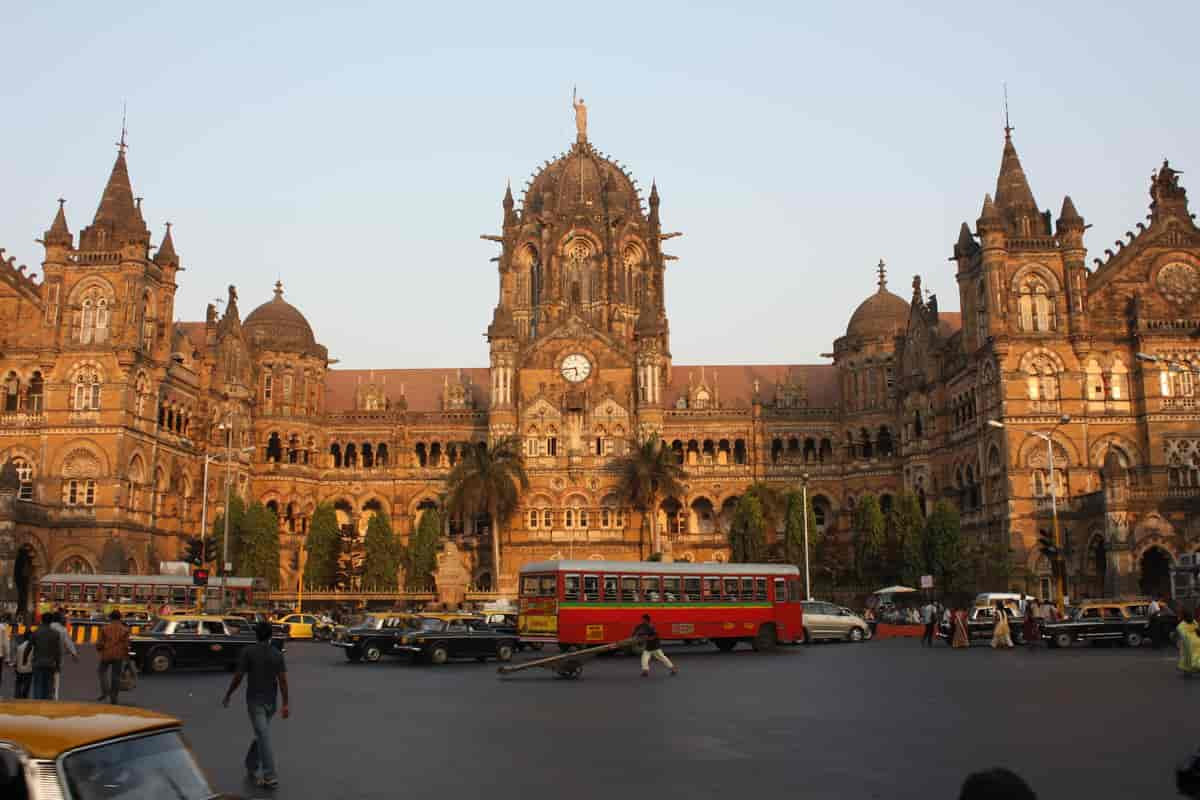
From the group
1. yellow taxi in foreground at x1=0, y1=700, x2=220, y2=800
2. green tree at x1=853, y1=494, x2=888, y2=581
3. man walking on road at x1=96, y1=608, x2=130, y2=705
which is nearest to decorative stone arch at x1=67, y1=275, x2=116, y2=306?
green tree at x1=853, y1=494, x2=888, y2=581

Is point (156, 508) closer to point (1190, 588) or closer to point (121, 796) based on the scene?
point (1190, 588)

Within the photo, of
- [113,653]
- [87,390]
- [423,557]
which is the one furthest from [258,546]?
[113,653]

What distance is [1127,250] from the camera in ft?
219

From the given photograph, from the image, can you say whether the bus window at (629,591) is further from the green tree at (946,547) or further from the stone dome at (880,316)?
the stone dome at (880,316)

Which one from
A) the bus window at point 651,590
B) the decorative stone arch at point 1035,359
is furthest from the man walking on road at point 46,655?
the decorative stone arch at point 1035,359

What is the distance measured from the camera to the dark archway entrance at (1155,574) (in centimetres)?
6044

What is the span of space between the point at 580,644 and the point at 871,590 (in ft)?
120

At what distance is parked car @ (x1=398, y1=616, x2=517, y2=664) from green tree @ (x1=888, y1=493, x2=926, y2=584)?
3347cm

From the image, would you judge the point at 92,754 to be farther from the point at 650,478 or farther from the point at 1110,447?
the point at 650,478

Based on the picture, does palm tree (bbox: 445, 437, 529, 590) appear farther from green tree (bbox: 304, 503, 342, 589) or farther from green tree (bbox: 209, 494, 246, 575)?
green tree (bbox: 209, 494, 246, 575)

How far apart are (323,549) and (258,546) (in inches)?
158

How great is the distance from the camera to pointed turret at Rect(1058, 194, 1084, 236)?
65.9 metres

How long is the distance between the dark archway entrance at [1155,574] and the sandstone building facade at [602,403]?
16 centimetres

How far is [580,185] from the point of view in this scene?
3836 inches
